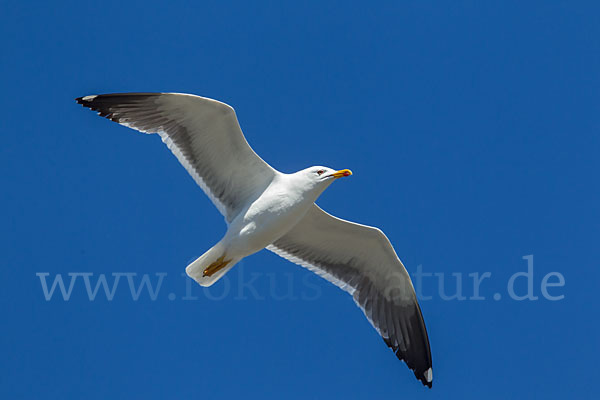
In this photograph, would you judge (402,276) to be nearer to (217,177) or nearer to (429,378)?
(429,378)

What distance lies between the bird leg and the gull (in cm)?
1

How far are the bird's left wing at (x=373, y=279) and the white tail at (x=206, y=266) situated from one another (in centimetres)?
114

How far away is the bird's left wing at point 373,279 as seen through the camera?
33.8 ft

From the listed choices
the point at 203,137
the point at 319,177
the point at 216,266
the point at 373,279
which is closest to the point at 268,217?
the point at 319,177

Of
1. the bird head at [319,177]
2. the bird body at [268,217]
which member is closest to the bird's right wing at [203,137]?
the bird body at [268,217]

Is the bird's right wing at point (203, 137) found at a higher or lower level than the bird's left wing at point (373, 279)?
higher

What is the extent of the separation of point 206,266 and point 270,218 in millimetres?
918

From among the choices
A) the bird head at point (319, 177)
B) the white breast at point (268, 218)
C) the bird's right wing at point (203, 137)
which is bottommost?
the white breast at point (268, 218)

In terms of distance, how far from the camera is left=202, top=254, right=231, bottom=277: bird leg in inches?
372

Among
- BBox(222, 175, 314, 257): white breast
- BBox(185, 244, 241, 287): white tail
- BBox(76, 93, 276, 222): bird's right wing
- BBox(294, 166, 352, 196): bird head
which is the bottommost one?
BBox(185, 244, 241, 287): white tail

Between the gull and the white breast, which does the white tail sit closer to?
the gull

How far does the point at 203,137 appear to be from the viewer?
9.60 metres

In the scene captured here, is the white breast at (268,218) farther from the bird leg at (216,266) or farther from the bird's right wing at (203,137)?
the bird's right wing at (203,137)

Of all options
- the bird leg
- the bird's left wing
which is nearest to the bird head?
the bird's left wing
